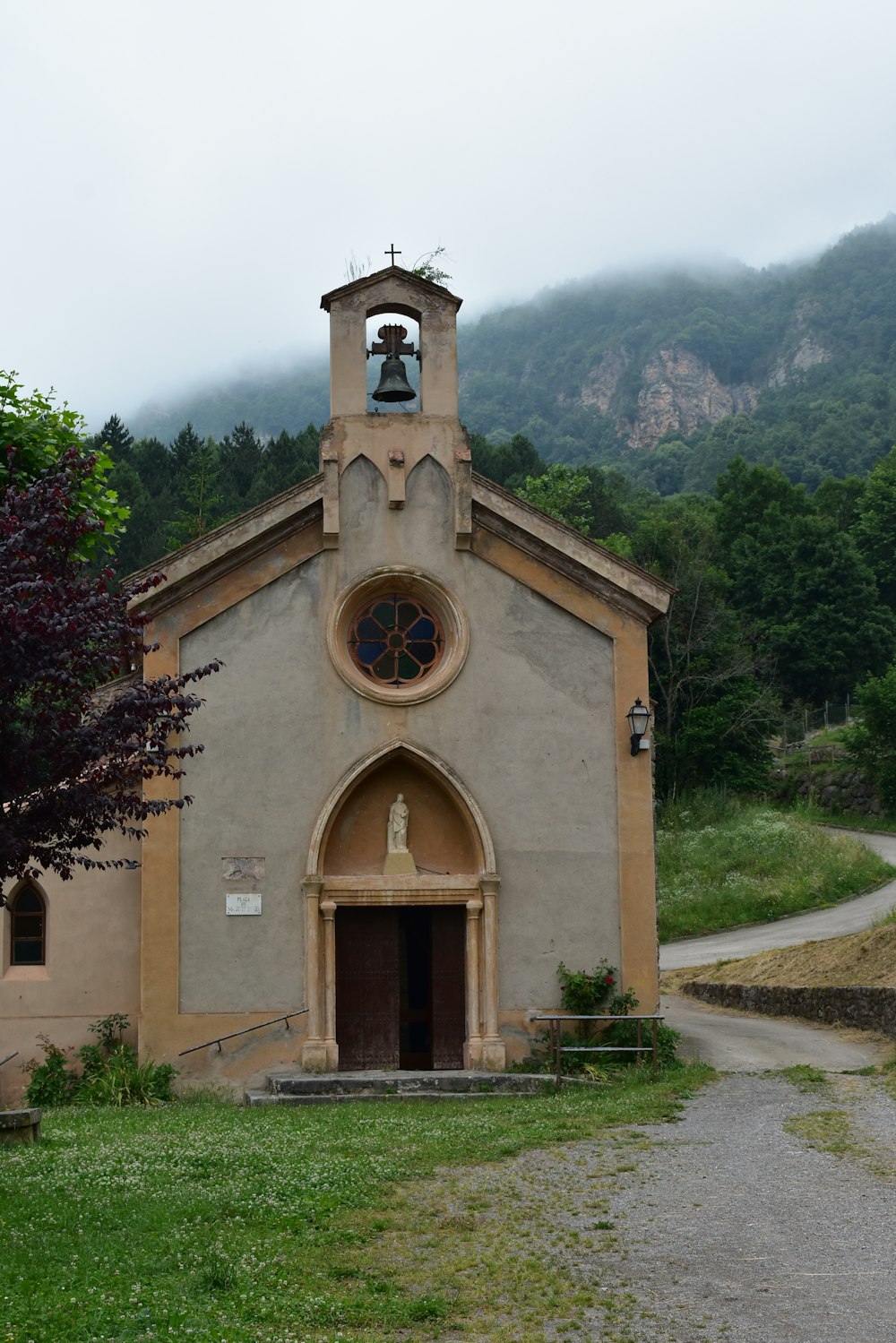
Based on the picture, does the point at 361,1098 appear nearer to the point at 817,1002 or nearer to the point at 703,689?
the point at 817,1002

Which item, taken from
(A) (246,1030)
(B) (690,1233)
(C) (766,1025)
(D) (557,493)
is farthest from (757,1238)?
(D) (557,493)

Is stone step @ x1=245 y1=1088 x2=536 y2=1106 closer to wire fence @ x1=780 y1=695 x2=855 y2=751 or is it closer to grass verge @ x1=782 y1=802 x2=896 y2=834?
grass verge @ x1=782 y1=802 x2=896 y2=834

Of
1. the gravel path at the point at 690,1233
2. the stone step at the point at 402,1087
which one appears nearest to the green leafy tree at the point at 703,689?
the stone step at the point at 402,1087

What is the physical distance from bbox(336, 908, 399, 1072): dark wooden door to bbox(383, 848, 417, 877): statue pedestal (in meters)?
0.66

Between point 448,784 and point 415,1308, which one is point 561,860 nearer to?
point 448,784

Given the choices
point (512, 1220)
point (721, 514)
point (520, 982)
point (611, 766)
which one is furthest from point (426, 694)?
point (721, 514)

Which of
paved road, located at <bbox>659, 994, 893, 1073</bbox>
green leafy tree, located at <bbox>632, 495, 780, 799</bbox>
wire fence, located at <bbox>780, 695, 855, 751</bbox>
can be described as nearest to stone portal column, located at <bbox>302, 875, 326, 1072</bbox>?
paved road, located at <bbox>659, 994, 893, 1073</bbox>

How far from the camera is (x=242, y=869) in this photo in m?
19.1

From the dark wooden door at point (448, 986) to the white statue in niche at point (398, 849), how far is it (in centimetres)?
77

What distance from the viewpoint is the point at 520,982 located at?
19250 mm

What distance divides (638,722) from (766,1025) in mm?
7773

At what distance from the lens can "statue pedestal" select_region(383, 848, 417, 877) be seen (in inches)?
776

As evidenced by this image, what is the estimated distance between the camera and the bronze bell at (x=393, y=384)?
20328 mm

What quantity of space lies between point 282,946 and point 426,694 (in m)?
3.85
